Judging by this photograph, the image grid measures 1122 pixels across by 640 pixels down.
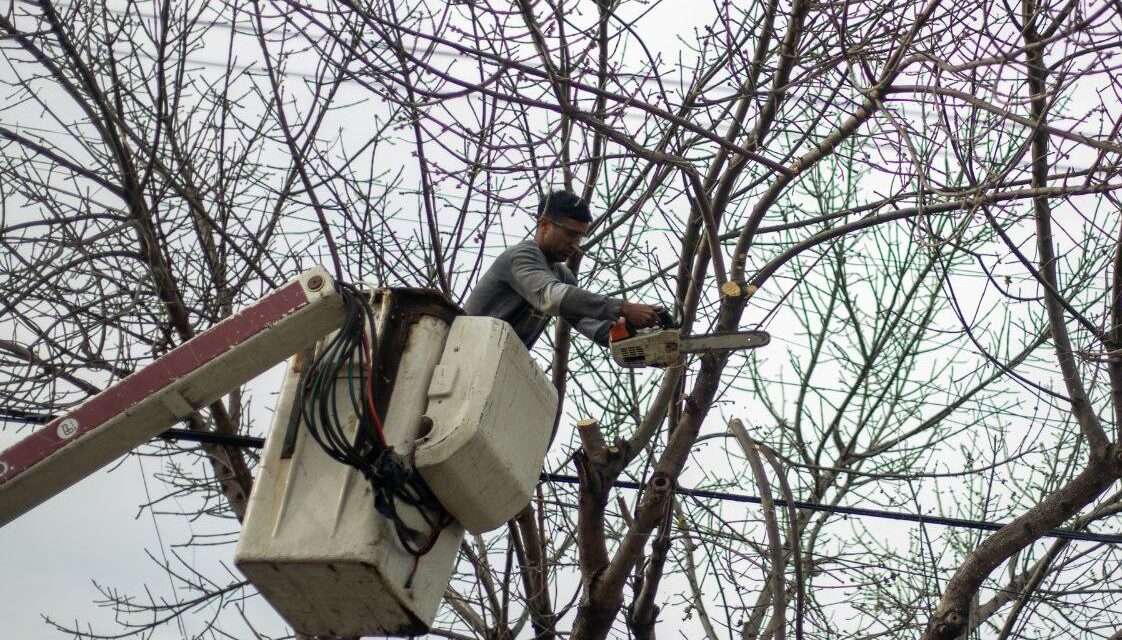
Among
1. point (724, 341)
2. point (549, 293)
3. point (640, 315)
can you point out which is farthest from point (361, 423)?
point (724, 341)

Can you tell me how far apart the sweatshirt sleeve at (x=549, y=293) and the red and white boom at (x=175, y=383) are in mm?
1221

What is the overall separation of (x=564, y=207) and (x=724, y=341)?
0.91 meters

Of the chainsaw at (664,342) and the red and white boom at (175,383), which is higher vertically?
the chainsaw at (664,342)

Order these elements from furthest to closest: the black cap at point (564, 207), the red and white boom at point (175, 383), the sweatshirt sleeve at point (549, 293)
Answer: the black cap at point (564, 207) → the sweatshirt sleeve at point (549, 293) → the red and white boom at point (175, 383)

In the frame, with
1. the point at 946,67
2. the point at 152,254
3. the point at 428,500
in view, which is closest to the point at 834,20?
the point at 946,67

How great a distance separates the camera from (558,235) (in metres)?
5.64

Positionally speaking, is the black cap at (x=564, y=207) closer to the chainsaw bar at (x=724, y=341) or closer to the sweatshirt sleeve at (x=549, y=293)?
the sweatshirt sleeve at (x=549, y=293)

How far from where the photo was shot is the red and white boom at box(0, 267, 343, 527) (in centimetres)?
399

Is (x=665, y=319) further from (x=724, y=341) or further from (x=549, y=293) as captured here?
(x=549, y=293)

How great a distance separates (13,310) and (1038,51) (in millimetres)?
4517

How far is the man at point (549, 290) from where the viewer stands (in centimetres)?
509

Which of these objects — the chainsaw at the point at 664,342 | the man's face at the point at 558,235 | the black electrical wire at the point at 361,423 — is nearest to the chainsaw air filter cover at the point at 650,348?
the chainsaw at the point at 664,342

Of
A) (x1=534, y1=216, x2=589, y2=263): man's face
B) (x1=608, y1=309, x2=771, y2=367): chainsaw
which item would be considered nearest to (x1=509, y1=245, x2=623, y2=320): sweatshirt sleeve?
(x1=608, y1=309, x2=771, y2=367): chainsaw

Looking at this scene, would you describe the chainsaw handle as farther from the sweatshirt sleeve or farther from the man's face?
the man's face
